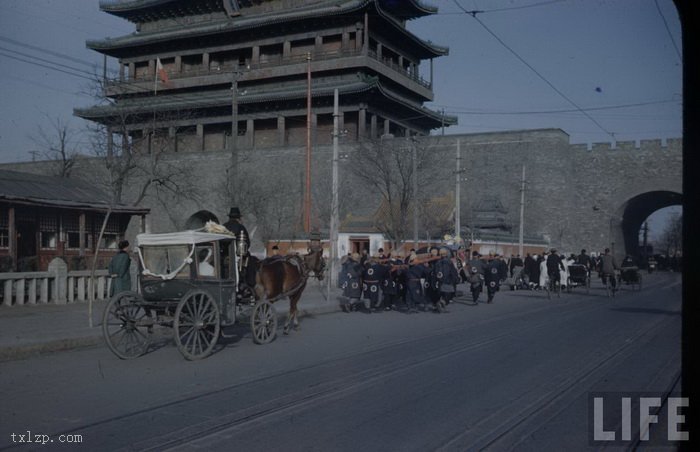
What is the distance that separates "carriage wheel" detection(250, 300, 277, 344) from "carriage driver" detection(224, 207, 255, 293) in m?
0.42

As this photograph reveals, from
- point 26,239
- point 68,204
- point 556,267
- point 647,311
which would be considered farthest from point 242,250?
point 556,267

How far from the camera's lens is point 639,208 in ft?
172

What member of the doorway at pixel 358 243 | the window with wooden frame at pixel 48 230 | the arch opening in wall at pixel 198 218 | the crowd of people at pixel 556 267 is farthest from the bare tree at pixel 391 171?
the window with wooden frame at pixel 48 230

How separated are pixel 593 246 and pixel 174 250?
1717 inches

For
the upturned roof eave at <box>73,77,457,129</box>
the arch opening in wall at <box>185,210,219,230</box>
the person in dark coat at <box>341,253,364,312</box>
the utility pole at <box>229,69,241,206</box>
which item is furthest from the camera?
the arch opening in wall at <box>185,210,219,230</box>

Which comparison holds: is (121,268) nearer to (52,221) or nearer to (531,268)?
(52,221)

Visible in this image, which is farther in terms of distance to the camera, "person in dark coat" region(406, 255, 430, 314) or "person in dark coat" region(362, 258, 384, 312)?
"person in dark coat" region(406, 255, 430, 314)

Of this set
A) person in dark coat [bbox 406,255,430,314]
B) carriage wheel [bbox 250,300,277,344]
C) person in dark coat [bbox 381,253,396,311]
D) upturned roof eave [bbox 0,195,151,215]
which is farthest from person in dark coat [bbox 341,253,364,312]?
upturned roof eave [bbox 0,195,151,215]

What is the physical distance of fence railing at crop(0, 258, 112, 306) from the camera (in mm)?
15641

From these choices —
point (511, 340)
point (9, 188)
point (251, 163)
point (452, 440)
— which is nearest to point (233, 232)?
point (511, 340)

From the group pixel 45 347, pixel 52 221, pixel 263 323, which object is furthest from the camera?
pixel 52 221

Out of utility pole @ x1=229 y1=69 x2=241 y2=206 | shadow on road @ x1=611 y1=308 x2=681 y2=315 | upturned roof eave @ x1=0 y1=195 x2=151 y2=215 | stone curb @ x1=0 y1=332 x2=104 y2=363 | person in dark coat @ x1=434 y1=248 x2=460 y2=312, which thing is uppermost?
utility pole @ x1=229 y1=69 x2=241 y2=206

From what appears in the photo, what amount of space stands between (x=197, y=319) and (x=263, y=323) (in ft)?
7.12

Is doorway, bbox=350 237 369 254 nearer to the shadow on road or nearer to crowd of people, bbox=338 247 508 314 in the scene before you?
crowd of people, bbox=338 247 508 314
